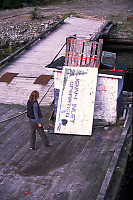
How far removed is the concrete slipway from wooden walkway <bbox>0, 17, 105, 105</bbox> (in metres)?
0.73

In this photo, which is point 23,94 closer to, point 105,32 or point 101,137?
point 101,137

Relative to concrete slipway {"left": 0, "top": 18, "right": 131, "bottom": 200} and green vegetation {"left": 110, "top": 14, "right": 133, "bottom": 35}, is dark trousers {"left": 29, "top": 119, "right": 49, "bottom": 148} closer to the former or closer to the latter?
concrete slipway {"left": 0, "top": 18, "right": 131, "bottom": 200}

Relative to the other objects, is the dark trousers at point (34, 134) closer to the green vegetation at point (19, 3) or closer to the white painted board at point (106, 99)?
the white painted board at point (106, 99)

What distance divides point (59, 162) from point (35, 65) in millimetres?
8342

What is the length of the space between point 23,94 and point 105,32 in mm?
12274

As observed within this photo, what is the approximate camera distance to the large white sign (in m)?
9.92

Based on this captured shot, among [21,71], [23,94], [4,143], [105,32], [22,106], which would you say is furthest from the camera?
[105,32]

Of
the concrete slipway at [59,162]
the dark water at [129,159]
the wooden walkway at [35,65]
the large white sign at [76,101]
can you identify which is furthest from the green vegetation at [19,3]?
the large white sign at [76,101]

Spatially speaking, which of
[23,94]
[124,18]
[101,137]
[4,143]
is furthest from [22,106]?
[124,18]

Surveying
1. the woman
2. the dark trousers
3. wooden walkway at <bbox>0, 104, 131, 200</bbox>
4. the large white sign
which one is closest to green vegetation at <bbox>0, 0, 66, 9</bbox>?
wooden walkway at <bbox>0, 104, 131, 200</bbox>

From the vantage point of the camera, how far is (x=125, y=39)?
24.5 m

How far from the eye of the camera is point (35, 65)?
630 inches

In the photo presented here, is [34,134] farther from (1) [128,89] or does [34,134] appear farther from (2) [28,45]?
(1) [128,89]

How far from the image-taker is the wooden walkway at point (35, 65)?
12984mm
